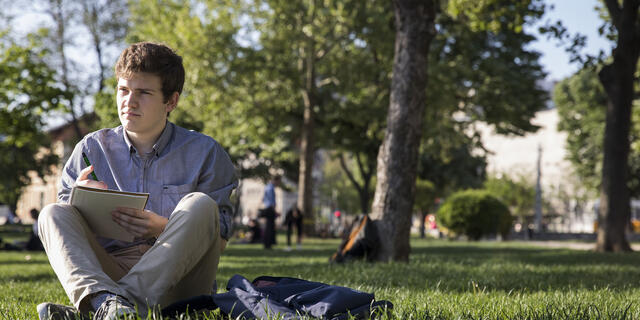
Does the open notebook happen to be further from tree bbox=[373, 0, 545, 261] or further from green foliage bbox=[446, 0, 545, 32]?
tree bbox=[373, 0, 545, 261]

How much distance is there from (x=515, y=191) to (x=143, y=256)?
70.6 meters

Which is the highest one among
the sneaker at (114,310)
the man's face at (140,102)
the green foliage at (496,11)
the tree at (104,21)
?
the tree at (104,21)

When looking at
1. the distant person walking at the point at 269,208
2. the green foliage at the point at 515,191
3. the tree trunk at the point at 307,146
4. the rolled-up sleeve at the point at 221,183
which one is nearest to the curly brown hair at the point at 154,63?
the rolled-up sleeve at the point at 221,183

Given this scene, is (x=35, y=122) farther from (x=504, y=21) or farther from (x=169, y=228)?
(x=169, y=228)

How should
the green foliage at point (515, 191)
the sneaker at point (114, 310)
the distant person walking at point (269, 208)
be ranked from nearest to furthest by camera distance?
1. the sneaker at point (114, 310)
2. the distant person walking at point (269, 208)
3. the green foliage at point (515, 191)

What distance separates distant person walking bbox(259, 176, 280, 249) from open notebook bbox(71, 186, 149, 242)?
13.6 meters

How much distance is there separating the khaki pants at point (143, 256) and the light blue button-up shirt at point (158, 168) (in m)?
0.33

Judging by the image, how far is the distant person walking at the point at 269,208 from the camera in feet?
55.4

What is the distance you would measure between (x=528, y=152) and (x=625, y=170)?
89122 millimetres

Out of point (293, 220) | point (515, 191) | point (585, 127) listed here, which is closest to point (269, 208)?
point (293, 220)

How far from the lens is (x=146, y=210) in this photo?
10.1 feet

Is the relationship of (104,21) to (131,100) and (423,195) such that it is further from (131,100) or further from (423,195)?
(131,100)

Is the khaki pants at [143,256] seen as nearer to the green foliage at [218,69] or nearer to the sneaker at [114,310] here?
the sneaker at [114,310]

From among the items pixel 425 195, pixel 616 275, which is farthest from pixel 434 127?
pixel 425 195
